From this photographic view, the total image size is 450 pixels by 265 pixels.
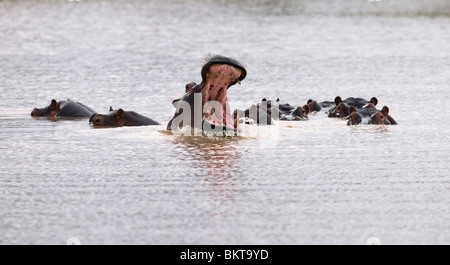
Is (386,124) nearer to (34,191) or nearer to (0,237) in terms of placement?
(34,191)

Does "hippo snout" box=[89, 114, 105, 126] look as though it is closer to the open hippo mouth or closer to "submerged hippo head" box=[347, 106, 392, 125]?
the open hippo mouth

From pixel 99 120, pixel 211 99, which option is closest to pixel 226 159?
pixel 211 99

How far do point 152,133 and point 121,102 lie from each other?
2.79 m

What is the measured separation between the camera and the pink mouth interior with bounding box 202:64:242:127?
920cm

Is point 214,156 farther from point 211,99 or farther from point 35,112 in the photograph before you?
point 35,112

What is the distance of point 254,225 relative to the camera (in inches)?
237

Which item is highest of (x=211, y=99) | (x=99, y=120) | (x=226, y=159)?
(x=211, y=99)

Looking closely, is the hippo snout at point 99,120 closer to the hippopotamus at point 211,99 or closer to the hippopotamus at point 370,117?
the hippopotamus at point 211,99

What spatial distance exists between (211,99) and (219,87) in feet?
0.49

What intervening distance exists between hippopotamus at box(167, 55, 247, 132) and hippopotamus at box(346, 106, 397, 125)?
1660 millimetres

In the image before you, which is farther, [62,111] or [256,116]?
[62,111]

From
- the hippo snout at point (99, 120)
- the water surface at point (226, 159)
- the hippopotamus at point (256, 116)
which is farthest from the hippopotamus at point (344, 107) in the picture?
the hippo snout at point (99, 120)

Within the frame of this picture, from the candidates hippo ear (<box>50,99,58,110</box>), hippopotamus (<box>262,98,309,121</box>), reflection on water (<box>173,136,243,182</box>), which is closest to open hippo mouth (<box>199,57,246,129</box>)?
reflection on water (<box>173,136,243,182</box>)

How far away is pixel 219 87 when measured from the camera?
9383 millimetres
